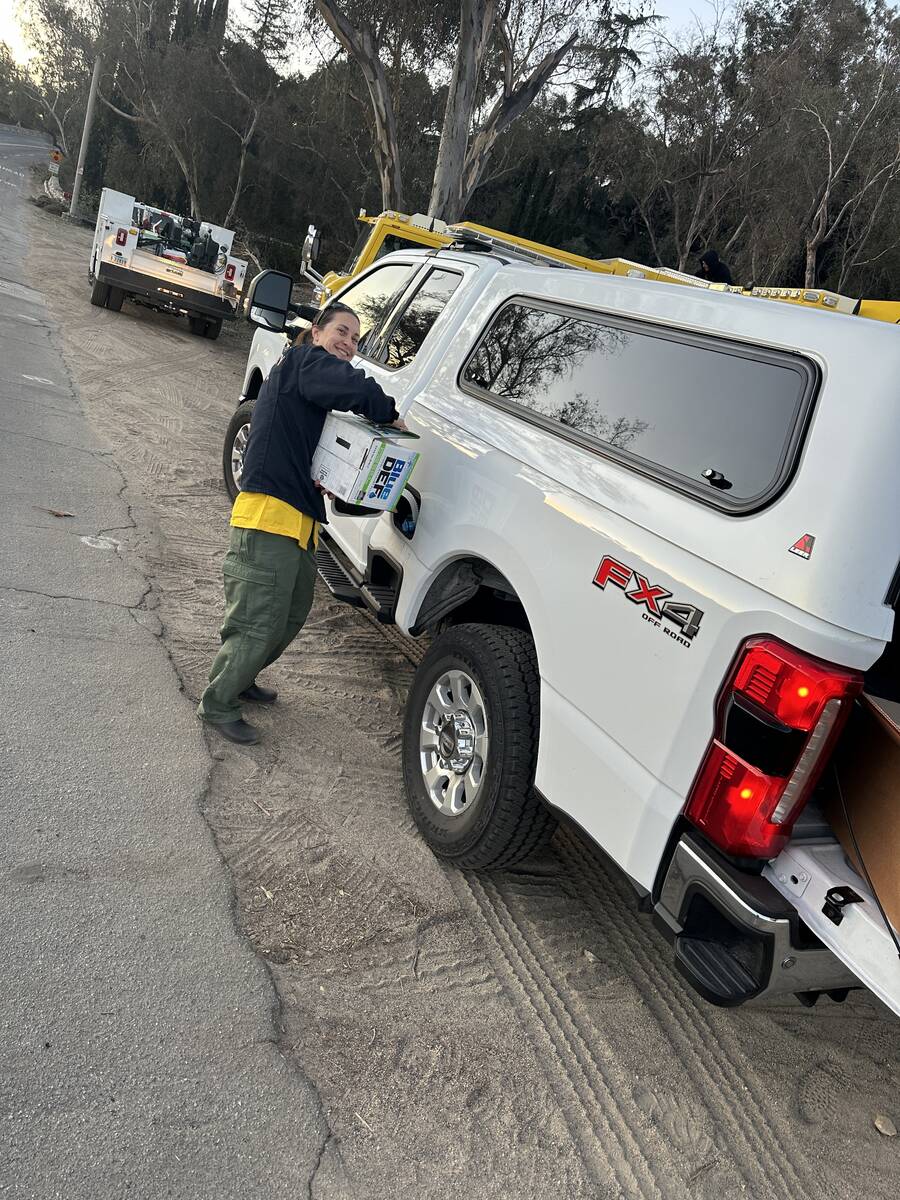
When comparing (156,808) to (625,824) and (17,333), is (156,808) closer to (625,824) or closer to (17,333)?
(625,824)

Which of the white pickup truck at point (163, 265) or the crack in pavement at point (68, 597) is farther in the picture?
the white pickup truck at point (163, 265)

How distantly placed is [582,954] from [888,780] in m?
1.33

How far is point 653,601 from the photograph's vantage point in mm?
2555

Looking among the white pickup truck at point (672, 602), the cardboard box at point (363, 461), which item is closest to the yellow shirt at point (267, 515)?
the cardboard box at point (363, 461)

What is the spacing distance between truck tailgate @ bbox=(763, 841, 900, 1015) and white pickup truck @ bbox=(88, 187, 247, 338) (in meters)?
14.9

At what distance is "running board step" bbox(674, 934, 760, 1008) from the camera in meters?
2.33

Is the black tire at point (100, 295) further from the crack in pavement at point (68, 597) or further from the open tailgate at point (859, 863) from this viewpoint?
the open tailgate at point (859, 863)

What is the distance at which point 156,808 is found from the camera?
3.39m

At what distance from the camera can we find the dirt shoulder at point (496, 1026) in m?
2.45

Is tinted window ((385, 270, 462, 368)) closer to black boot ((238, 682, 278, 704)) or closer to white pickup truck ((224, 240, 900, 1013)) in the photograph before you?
white pickup truck ((224, 240, 900, 1013))

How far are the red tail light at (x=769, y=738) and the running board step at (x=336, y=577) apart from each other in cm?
243

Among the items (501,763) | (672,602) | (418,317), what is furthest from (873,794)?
(418,317)

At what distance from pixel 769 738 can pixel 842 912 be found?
0.45 metres

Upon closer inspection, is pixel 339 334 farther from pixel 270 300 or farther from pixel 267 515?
pixel 270 300
